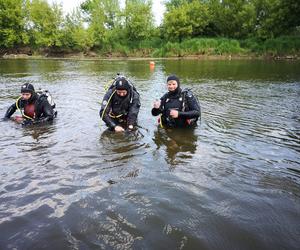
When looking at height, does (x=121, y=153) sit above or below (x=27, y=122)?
below

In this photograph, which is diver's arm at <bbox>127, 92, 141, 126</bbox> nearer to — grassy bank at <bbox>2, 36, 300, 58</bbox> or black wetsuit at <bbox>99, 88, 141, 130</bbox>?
black wetsuit at <bbox>99, 88, 141, 130</bbox>

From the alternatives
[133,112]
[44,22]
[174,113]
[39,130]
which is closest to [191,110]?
[174,113]

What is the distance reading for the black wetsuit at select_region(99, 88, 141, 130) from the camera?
7.70 metres

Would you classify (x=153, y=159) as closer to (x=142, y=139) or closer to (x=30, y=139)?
(x=142, y=139)

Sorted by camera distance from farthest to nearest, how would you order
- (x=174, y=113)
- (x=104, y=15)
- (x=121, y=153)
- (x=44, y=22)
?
(x=104, y=15), (x=44, y=22), (x=174, y=113), (x=121, y=153)

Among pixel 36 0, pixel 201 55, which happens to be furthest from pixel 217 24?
pixel 36 0

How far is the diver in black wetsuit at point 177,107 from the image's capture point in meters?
7.62

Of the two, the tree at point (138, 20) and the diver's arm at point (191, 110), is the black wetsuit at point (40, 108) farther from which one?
the tree at point (138, 20)

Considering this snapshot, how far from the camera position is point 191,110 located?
778 centimetres

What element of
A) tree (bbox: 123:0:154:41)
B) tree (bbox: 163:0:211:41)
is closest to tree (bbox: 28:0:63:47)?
tree (bbox: 123:0:154:41)

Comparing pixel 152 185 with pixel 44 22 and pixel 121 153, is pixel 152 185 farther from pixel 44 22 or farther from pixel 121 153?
pixel 44 22

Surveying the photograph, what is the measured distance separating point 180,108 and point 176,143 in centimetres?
122

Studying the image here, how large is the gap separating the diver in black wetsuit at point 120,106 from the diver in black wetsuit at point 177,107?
1.86 feet

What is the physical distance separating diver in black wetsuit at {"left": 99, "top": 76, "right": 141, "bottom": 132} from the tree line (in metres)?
36.0
